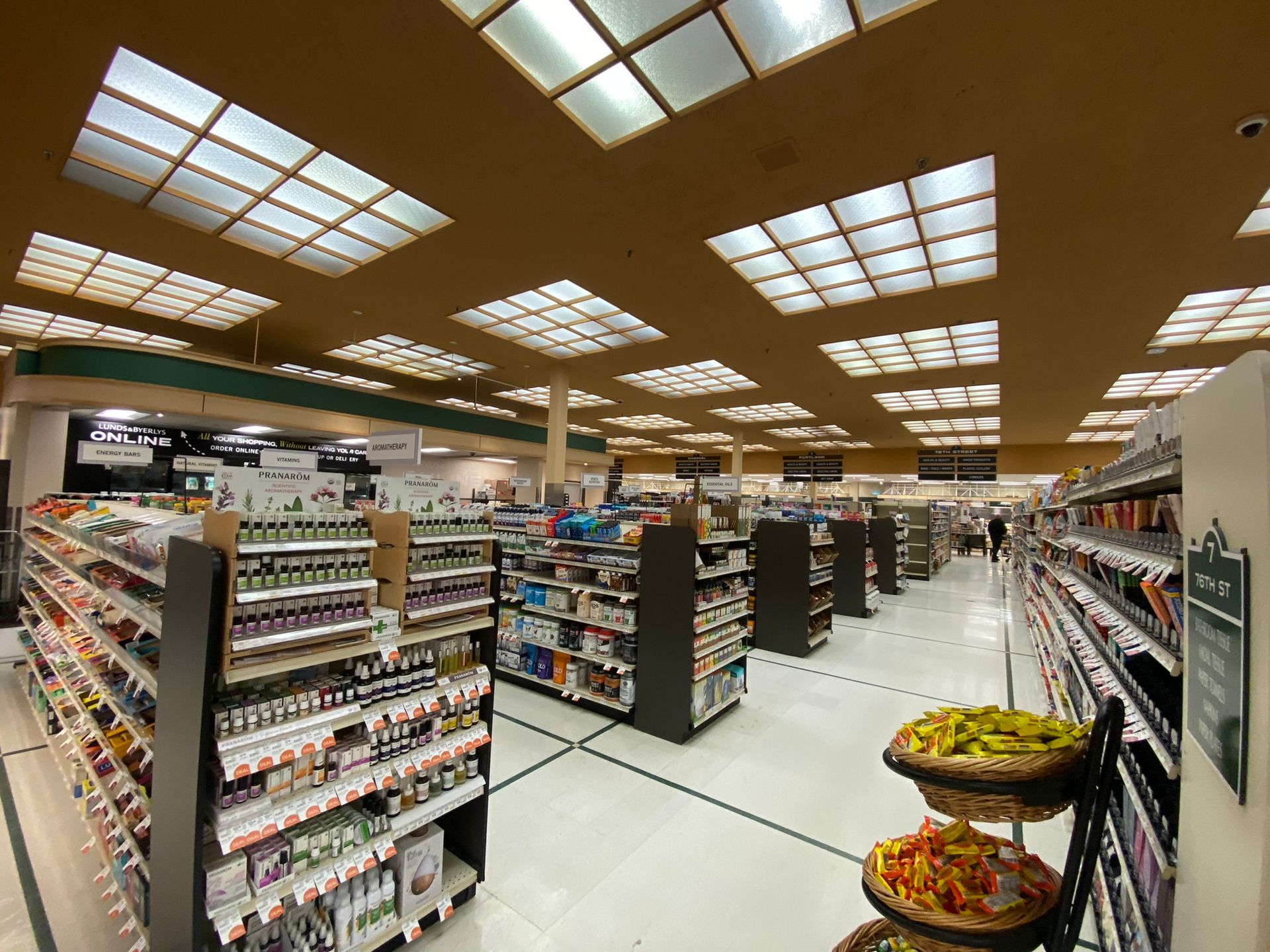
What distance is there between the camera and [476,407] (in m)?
13.8

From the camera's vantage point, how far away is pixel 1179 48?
298 cm

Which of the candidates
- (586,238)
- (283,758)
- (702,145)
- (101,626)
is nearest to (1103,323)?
(702,145)

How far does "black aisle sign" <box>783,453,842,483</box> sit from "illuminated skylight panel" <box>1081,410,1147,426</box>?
7825 mm

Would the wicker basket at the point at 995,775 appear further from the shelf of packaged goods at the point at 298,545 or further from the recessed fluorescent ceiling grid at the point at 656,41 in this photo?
the recessed fluorescent ceiling grid at the point at 656,41

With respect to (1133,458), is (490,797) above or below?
below

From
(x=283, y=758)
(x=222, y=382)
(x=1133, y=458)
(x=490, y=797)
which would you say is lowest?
(x=490, y=797)

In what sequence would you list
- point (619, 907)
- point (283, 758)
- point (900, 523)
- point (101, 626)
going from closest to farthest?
point (283, 758) → point (619, 907) → point (101, 626) → point (900, 523)

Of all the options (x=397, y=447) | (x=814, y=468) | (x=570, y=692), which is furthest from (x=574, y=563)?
(x=814, y=468)

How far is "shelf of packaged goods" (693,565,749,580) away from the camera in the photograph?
4.41 metres

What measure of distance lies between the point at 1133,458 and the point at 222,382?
11.6m

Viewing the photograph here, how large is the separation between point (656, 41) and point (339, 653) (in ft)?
12.2

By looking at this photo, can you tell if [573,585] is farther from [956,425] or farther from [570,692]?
[956,425]

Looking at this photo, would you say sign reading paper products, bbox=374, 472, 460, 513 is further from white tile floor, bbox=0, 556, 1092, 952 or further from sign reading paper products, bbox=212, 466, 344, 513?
white tile floor, bbox=0, 556, 1092, 952

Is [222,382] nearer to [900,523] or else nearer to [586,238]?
[586,238]
